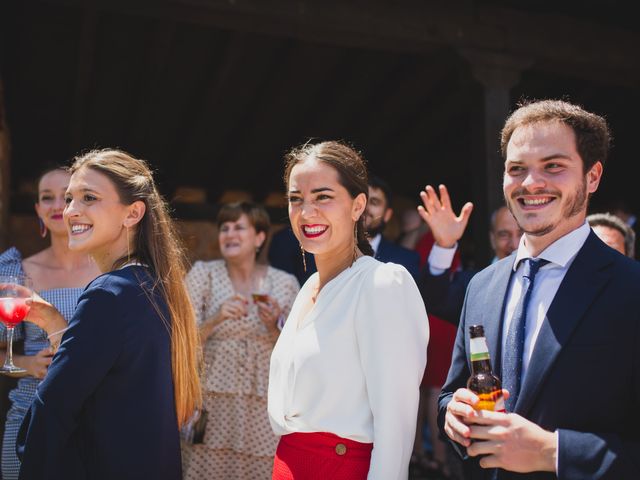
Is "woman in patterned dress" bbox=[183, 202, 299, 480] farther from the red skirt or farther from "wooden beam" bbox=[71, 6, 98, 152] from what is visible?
"wooden beam" bbox=[71, 6, 98, 152]

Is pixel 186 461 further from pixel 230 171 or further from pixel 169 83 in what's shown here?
pixel 230 171

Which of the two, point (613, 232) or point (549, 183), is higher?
point (613, 232)

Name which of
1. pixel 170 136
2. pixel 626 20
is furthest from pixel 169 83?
pixel 626 20

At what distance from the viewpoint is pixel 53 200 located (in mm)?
3088

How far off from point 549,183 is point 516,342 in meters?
0.44

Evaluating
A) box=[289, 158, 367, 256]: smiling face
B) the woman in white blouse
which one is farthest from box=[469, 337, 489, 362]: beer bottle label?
box=[289, 158, 367, 256]: smiling face

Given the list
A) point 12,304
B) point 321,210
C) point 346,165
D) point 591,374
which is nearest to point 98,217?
point 12,304

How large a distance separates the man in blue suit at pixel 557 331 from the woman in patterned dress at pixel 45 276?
6.40 feet

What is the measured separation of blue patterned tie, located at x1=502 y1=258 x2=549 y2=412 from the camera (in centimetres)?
157

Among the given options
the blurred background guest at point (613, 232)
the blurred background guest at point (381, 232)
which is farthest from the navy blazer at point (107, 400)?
the blurred background guest at point (613, 232)

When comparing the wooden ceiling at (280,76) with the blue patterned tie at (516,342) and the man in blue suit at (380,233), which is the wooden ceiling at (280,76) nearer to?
the man in blue suit at (380,233)

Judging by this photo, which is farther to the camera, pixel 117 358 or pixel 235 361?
pixel 235 361

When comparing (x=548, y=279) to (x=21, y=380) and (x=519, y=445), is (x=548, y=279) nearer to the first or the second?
(x=519, y=445)

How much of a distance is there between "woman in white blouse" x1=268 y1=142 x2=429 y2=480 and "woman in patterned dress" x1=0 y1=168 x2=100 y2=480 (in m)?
1.35
